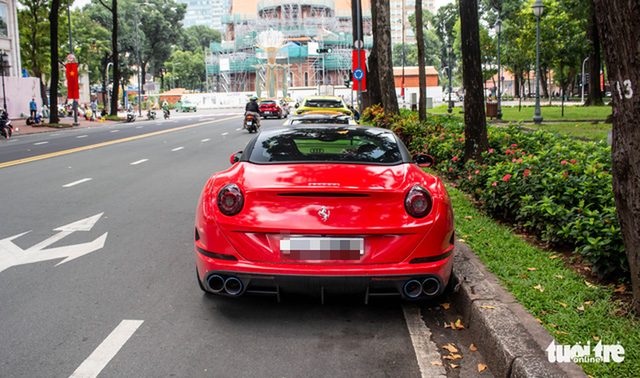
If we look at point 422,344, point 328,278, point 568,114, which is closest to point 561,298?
point 422,344

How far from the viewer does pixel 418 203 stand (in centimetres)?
414

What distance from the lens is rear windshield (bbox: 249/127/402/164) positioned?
4836 mm

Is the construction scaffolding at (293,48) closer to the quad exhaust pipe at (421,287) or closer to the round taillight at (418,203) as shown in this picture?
the round taillight at (418,203)

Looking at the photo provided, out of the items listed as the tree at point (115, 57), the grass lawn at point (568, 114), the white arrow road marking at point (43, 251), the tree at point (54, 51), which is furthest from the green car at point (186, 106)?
the white arrow road marking at point (43, 251)

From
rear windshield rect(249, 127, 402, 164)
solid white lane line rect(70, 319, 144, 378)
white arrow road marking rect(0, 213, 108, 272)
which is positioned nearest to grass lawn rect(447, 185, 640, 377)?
rear windshield rect(249, 127, 402, 164)

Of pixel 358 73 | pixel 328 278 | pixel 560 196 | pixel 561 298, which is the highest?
pixel 358 73

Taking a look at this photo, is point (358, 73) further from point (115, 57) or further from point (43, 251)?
point (115, 57)

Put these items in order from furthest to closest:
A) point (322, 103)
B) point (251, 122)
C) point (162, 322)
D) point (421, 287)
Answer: point (251, 122)
point (322, 103)
point (162, 322)
point (421, 287)

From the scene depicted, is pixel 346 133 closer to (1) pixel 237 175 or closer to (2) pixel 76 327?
(1) pixel 237 175

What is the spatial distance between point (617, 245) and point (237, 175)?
2.77 meters

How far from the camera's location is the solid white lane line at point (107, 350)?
3.50 meters

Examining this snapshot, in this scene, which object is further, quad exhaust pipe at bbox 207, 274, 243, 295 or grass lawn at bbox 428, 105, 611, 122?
grass lawn at bbox 428, 105, 611, 122

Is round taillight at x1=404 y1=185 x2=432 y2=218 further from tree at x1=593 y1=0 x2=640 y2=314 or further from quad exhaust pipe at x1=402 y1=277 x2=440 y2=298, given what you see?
tree at x1=593 y1=0 x2=640 y2=314

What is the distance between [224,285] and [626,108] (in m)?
2.80
